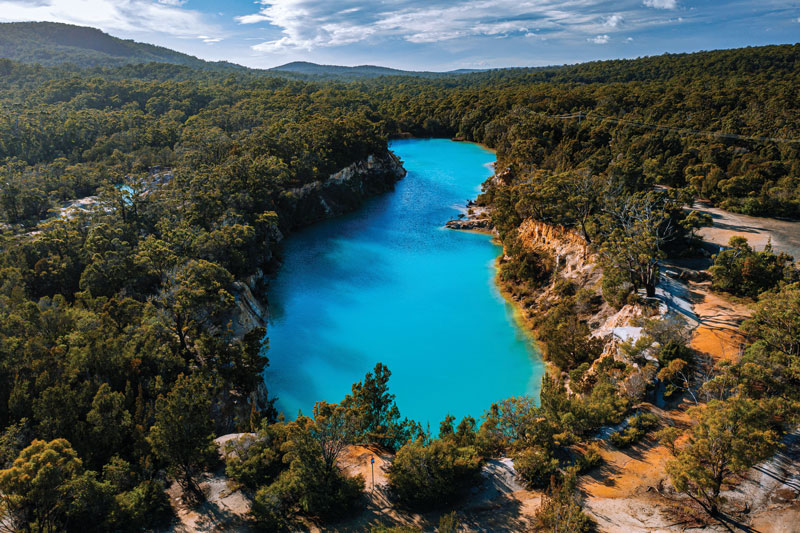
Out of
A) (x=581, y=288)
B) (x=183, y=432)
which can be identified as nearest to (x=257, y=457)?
(x=183, y=432)

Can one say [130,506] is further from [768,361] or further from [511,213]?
[511,213]

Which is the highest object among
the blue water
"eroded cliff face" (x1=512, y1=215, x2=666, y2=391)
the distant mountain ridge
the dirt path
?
the distant mountain ridge

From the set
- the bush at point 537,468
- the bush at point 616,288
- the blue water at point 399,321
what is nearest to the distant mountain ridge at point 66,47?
the blue water at point 399,321

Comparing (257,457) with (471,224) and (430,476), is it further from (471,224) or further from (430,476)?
(471,224)

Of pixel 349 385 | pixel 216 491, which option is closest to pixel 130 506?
pixel 216 491

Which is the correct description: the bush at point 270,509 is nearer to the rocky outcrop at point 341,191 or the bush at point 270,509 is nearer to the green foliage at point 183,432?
the green foliage at point 183,432

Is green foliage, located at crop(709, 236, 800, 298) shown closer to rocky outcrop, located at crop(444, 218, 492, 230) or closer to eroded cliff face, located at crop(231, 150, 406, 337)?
rocky outcrop, located at crop(444, 218, 492, 230)

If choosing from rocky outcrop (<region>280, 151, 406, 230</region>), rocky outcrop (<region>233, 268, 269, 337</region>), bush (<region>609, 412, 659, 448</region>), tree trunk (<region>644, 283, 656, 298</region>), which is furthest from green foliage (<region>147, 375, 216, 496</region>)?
rocky outcrop (<region>280, 151, 406, 230</region>)
